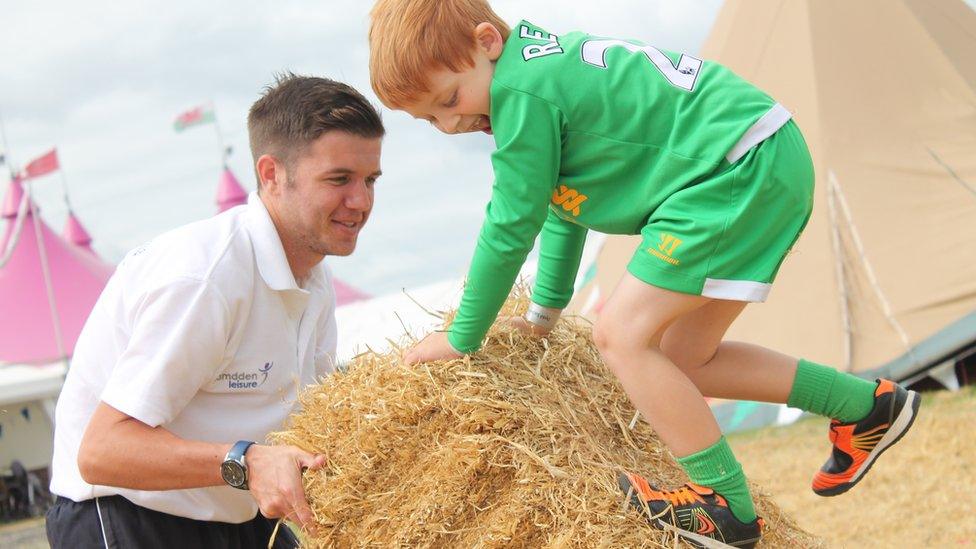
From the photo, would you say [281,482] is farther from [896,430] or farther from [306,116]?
[896,430]

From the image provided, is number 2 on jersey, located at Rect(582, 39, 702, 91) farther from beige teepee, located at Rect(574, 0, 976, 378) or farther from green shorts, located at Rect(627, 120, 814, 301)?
beige teepee, located at Rect(574, 0, 976, 378)

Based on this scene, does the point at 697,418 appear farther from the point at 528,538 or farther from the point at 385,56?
the point at 385,56

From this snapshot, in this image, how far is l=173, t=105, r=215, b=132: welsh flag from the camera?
1605 cm

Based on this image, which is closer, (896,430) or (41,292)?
(896,430)

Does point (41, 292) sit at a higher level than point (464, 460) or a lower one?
lower

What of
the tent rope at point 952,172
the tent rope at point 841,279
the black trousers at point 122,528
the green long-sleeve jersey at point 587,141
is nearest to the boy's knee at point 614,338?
the green long-sleeve jersey at point 587,141

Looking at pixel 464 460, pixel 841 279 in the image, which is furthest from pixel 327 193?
pixel 841 279

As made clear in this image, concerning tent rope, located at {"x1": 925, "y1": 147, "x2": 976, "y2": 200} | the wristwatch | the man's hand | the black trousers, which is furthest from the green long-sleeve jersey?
tent rope, located at {"x1": 925, "y1": 147, "x2": 976, "y2": 200}

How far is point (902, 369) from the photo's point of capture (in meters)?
7.38

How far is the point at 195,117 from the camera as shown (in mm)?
16156

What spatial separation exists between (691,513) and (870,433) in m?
0.76

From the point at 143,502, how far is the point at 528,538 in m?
1.19

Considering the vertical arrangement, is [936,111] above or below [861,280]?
above

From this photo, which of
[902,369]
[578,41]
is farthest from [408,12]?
[902,369]
